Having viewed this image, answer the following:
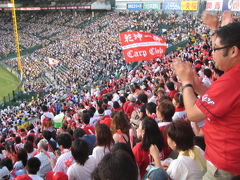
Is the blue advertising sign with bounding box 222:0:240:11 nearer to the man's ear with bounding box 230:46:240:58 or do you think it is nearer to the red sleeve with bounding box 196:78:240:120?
the man's ear with bounding box 230:46:240:58

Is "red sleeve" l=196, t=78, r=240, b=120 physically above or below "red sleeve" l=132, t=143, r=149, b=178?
above

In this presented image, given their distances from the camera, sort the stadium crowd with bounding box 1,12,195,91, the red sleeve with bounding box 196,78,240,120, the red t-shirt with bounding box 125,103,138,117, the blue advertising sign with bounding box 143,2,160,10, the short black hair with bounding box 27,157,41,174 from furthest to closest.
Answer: the blue advertising sign with bounding box 143,2,160,10 < the stadium crowd with bounding box 1,12,195,91 < the red t-shirt with bounding box 125,103,138,117 < the short black hair with bounding box 27,157,41,174 < the red sleeve with bounding box 196,78,240,120

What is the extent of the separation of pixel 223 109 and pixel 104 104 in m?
5.35

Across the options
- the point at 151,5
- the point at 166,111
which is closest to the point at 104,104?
the point at 166,111

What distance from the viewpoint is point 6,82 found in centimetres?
2816

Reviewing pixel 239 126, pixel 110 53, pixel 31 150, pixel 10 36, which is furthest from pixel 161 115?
pixel 10 36

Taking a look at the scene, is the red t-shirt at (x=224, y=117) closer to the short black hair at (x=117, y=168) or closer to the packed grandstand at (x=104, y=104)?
the packed grandstand at (x=104, y=104)

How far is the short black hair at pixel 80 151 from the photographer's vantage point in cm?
315

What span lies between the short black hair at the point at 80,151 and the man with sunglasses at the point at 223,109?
160cm

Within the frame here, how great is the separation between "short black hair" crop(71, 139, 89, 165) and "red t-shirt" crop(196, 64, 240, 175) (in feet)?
5.51

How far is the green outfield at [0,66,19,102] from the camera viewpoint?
83.0ft

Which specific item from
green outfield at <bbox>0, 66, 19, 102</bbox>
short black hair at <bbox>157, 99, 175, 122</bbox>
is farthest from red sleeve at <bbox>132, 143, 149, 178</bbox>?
green outfield at <bbox>0, 66, 19, 102</bbox>

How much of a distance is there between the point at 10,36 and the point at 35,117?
3374 cm

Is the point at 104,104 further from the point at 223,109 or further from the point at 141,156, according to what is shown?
the point at 223,109
